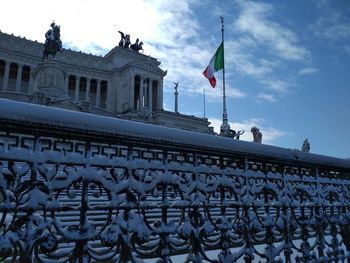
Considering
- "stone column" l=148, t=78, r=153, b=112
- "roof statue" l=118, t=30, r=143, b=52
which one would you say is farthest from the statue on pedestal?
"stone column" l=148, t=78, r=153, b=112

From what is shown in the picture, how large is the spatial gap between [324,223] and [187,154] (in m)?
1.78

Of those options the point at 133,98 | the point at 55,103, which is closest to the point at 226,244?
the point at 55,103

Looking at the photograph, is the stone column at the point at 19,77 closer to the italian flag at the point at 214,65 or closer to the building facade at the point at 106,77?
the building facade at the point at 106,77

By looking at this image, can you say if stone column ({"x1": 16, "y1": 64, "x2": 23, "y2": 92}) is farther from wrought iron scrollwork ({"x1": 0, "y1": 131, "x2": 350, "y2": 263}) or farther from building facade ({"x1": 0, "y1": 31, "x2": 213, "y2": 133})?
wrought iron scrollwork ({"x1": 0, "y1": 131, "x2": 350, "y2": 263})

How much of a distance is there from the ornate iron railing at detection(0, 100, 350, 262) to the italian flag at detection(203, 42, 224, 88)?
80.0ft

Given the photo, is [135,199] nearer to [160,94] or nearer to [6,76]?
[6,76]

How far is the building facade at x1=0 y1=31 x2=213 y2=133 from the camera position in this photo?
39.3 m

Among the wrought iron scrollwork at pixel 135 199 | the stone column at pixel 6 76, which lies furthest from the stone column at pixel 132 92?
the wrought iron scrollwork at pixel 135 199

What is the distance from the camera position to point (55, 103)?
22.7 metres

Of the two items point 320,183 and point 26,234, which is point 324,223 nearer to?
point 320,183

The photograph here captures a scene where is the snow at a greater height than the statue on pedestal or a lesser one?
lesser

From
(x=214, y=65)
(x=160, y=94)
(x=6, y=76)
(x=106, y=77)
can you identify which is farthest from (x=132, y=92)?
(x=214, y=65)

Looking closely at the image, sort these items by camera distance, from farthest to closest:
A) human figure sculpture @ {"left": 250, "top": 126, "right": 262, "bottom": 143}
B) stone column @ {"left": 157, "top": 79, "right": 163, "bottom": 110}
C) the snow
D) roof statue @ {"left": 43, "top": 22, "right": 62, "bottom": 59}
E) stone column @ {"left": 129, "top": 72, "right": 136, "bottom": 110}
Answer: stone column @ {"left": 157, "top": 79, "right": 163, "bottom": 110} → stone column @ {"left": 129, "top": 72, "right": 136, "bottom": 110} → human figure sculpture @ {"left": 250, "top": 126, "right": 262, "bottom": 143} → roof statue @ {"left": 43, "top": 22, "right": 62, "bottom": 59} → the snow

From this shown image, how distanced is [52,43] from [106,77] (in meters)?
18.6
